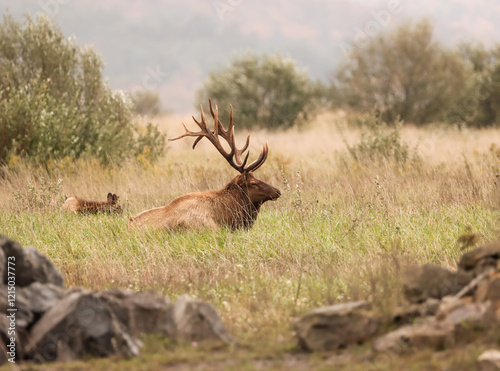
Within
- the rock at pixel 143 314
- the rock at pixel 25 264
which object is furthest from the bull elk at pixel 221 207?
the rock at pixel 143 314

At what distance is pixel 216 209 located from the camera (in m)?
8.98

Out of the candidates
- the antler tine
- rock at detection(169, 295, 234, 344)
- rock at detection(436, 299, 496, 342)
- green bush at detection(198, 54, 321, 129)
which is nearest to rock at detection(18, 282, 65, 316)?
rock at detection(169, 295, 234, 344)

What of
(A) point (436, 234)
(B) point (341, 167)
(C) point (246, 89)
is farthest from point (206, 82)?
(A) point (436, 234)

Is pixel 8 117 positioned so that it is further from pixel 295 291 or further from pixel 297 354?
pixel 297 354

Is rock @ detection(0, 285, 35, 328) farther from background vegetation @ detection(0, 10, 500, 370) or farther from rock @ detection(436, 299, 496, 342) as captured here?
rock @ detection(436, 299, 496, 342)

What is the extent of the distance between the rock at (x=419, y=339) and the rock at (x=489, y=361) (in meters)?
0.29

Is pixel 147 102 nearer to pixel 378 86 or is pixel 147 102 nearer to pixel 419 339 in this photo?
pixel 378 86

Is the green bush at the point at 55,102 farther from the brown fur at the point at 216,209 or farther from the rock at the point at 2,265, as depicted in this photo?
the rock at the point at 2,265

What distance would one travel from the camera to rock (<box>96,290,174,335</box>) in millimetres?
5125

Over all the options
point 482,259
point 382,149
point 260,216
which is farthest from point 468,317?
point 382,149

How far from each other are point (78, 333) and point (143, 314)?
20.8 inches

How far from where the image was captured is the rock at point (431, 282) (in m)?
5.33

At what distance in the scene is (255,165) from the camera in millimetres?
9094

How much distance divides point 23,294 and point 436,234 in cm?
515
